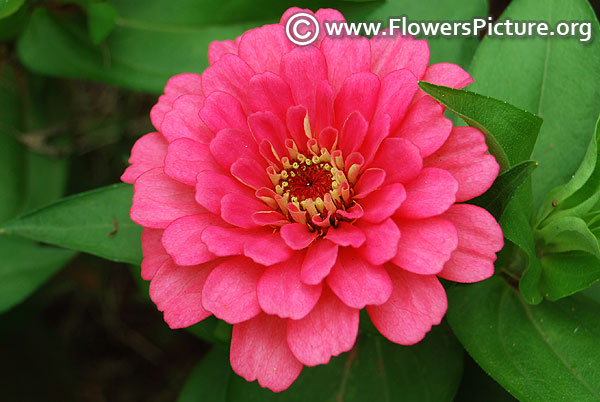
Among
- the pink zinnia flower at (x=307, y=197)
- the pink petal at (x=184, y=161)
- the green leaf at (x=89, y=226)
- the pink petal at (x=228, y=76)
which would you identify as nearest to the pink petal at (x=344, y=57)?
the pink zinnia flower at (x=307, y=197)

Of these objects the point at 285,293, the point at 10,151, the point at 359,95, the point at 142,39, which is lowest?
the point at 10,151

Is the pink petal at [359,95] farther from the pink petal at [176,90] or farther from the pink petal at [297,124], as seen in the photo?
the pink petal at [176,90]

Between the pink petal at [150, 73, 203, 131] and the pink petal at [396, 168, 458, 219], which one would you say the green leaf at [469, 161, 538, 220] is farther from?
the pink petal at [150, 73, 203, 131]

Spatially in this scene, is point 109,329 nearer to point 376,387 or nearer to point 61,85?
point 61,85

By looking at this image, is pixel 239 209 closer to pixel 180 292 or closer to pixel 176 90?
pixel 180 292

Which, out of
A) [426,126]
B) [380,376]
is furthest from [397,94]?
[380,376]

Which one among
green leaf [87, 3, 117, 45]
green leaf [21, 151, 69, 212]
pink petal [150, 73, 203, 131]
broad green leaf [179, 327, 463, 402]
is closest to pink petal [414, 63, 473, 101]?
pink petal [150, 73, 203, 131]
